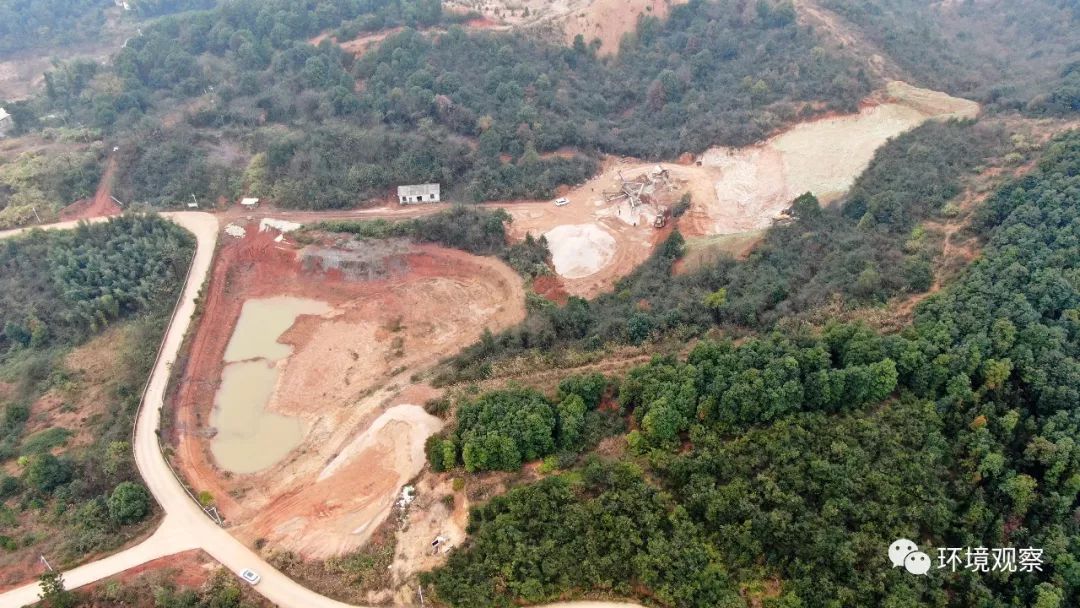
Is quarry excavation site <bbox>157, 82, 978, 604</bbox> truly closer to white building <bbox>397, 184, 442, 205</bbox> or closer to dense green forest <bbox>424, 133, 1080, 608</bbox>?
white building <bbox>397, 184, 442, 205</bbox>

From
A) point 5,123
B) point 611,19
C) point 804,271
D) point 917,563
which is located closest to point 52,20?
point 5,123

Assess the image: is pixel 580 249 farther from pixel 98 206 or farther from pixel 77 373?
pixel 98 206

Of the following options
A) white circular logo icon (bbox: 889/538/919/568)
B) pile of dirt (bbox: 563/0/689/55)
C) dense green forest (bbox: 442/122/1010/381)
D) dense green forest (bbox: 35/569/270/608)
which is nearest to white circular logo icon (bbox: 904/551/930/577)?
white circular logo icon (bbox: 889/538/919/568)

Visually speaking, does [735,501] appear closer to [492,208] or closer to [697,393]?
[697,393]

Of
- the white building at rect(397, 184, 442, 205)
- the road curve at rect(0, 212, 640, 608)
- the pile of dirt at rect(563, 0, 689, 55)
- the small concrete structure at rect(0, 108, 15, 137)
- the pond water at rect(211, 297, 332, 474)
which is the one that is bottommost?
the pond water at rect(211, 297, 332, 474)

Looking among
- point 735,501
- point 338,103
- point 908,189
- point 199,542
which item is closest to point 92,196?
point 338,103

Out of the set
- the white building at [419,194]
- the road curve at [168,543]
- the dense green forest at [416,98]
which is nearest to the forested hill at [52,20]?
the dense green forest at [416,98]

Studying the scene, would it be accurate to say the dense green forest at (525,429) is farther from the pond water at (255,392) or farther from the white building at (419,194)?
the white building at (419,194)
